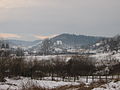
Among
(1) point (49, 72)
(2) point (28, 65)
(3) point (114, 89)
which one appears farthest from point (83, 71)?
(3) point (114, 89)

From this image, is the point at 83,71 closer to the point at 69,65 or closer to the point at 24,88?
the point at 69,65

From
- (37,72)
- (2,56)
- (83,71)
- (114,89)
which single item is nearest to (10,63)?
(2,56)

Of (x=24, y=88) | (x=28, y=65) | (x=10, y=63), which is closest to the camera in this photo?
(x=24, y=88)

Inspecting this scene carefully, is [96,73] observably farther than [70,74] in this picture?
Yes

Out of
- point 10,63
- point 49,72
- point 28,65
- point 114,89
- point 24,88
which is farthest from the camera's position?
point 49,72

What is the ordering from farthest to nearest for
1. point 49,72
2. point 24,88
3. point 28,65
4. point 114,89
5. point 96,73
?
point 96,73, point 49,72, point 28,65, point 114,89, point 24,88

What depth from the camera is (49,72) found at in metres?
73.4

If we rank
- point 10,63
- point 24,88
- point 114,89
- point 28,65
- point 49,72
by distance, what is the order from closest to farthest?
1. point 24,88
2. point 114,89
3. point 10,63
4. point 28,65
5. point 49,72

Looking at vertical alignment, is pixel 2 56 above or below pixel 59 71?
above

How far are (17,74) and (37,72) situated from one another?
23.6 feet

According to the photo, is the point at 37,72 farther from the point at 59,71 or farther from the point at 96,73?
the point at 96,73

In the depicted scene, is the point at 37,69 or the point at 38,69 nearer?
the point at 37,69

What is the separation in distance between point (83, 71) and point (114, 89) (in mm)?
61971

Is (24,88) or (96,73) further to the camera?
(96,73)
